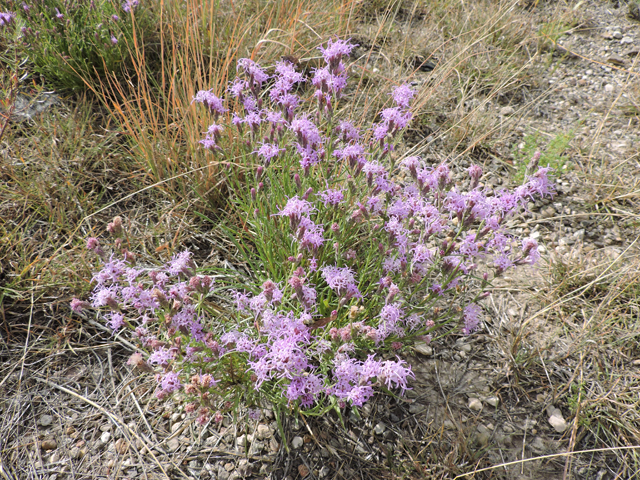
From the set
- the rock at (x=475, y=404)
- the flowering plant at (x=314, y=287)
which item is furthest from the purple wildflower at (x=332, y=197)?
the rock at (x=475, y=404)

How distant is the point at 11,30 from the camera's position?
3.21 metres

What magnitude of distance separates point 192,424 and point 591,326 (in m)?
2.25


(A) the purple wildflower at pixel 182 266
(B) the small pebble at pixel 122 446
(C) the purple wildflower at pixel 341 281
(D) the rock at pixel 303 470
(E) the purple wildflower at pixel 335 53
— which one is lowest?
(D) the rock at pixel 303 470

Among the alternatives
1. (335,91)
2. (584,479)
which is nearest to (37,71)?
(335,91)

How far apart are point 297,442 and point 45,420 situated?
1264 millimetres

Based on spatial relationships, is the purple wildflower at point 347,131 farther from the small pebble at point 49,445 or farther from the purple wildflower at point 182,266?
the small pebble at point 49,445

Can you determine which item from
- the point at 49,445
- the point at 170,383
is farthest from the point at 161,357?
the point at 49,445

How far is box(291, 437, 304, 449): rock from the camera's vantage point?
1902 millimetres

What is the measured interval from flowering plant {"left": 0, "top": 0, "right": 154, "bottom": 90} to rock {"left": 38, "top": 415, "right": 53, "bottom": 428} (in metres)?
2.44

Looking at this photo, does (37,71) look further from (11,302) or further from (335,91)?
(335,91)

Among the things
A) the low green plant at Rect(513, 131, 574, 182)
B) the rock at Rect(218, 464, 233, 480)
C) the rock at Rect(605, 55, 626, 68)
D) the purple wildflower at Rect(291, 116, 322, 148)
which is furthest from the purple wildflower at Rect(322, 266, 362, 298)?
the rock at Rect(605, 55, 626, 68)

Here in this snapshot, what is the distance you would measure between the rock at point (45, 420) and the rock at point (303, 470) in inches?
49.6

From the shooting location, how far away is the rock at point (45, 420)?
1975 mm

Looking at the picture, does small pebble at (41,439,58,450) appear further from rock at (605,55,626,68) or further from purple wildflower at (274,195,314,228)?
rock at (605,55,626,68)
